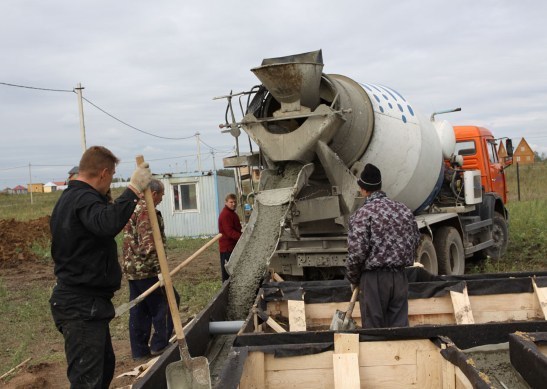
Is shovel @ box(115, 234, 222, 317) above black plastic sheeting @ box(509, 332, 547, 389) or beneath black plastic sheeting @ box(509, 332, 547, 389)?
above

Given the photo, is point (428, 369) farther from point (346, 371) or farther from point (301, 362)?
point (301, 362)

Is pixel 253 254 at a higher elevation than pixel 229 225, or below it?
below

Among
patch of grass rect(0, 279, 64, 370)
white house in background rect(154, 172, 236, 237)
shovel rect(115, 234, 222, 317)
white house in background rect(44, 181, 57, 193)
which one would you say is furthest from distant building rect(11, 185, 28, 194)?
shovel rect(115, 234, 222, 317)

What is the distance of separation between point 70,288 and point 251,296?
7.70 feet

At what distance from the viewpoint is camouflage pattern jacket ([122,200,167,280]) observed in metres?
5.61

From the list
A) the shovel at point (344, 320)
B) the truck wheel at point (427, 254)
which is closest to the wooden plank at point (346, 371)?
the shovel at point (344, 320)

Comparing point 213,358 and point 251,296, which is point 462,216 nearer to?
point 251,296

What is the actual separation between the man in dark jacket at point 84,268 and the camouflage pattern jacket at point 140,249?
2.08 m

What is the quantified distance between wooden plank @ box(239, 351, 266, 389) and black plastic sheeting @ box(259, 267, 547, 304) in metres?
1.84

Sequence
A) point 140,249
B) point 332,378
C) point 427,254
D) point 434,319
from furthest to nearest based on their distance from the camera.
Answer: point 427,254 < point 140,249 < point 434,319 < point 332,378

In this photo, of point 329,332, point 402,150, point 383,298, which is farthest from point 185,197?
point 329,332

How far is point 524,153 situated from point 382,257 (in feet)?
57.2

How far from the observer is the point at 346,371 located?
3152 mm

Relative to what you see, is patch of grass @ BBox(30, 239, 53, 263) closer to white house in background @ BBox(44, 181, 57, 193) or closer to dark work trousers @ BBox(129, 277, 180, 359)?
dark work trousers @ BBox(129, 277, 180, 359)
